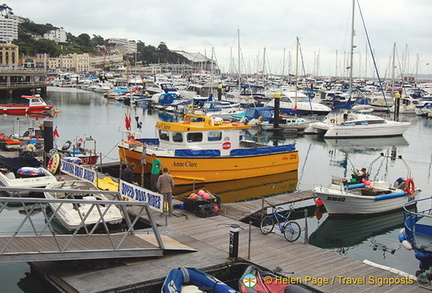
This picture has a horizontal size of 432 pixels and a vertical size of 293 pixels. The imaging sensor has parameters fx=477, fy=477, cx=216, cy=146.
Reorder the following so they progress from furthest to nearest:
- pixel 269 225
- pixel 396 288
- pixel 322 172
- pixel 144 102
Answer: pixel 144 102, pixel 322 172, pixel 269 225, pixel 396 288

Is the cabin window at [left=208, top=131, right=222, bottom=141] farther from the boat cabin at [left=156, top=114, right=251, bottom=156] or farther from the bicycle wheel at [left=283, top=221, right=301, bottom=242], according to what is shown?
the bicycle wheel at [left=283, top=221, right=301, bottom=242]

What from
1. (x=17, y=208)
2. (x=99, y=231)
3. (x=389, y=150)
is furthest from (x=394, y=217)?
(x=389, y=150)

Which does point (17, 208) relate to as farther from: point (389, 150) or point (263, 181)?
point (389, 150)

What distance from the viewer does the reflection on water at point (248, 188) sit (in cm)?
2284

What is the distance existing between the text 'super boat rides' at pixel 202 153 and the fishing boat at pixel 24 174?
186 inches

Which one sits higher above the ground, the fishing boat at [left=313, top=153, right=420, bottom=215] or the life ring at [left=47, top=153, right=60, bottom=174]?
the life ring at [left=47, top=153, right=60, bottom=174]

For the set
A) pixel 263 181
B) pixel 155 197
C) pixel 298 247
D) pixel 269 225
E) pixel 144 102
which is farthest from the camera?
pixel 144 102

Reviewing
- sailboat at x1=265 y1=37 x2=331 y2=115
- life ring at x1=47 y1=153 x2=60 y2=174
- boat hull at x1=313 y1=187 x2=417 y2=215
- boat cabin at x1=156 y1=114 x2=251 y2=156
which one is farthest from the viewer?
sailboat at x1=265 y1=37 x2=331 y2=115

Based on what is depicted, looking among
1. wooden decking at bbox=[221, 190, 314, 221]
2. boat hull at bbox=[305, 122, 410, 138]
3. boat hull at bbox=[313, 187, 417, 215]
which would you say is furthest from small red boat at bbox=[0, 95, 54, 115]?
boat hull at bbox=[313, 187, 417, 215]

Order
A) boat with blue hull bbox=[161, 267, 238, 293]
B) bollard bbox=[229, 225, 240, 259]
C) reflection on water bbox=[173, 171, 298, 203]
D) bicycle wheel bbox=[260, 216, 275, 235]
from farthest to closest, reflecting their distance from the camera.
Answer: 1. reflection on water bbox=[173, 171, 298, 203]
2. bicycle wheel bbox=[260, 216, 275, 235]
3. bollard bbox=[229, 225, 240, 259]
4. boat with blue hull bbox=[161, 267, 238, 293]

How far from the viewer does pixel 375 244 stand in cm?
1680

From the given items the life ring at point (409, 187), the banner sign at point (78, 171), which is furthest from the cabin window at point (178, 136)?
the life ring at point (409, 187)

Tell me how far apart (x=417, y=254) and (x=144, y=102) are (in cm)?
6562

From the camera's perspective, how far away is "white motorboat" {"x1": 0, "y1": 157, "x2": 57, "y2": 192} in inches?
754
